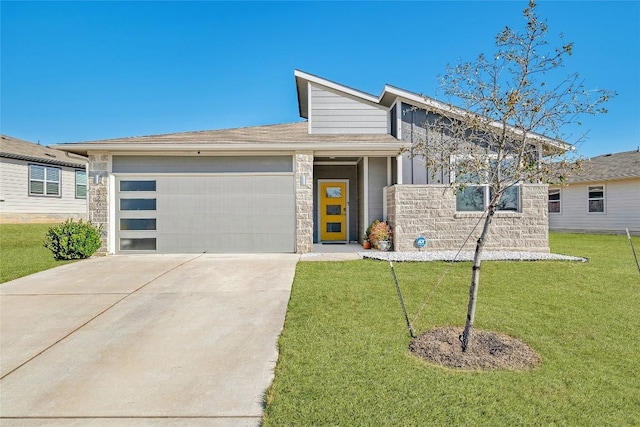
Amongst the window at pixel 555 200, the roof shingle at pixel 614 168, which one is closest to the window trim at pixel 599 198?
the roof shingle at pixel 614 168

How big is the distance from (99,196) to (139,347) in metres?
7.23

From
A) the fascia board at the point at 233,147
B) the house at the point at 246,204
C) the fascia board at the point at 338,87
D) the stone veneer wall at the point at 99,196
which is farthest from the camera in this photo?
the fascia board at the point at 338,87

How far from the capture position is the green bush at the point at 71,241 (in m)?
8.58

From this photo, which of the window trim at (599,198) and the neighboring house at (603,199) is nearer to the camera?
the neighboring house at (603,199)

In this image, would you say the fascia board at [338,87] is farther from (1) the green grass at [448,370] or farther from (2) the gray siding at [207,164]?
(1) the green grass at [448,370]

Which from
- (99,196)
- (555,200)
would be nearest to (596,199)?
(555,200)

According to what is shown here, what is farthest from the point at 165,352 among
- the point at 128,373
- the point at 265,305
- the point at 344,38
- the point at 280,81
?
the point at 280,81

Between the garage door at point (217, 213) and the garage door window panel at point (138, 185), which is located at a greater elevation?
the garage door window panel at point (138, 185)

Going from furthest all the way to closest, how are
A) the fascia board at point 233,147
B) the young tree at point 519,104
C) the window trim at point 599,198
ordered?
the window trim at point 599,198
the fascia board at point 233,147
the young tree at point 519,104

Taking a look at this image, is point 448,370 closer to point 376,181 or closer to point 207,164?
point 376,181

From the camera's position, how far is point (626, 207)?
647 inches

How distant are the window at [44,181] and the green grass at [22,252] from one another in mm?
2201

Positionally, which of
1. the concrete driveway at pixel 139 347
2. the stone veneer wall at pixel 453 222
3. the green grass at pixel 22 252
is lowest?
the concrete driveway at pixel 139 347

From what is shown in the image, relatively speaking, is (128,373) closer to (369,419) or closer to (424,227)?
(369,419)
